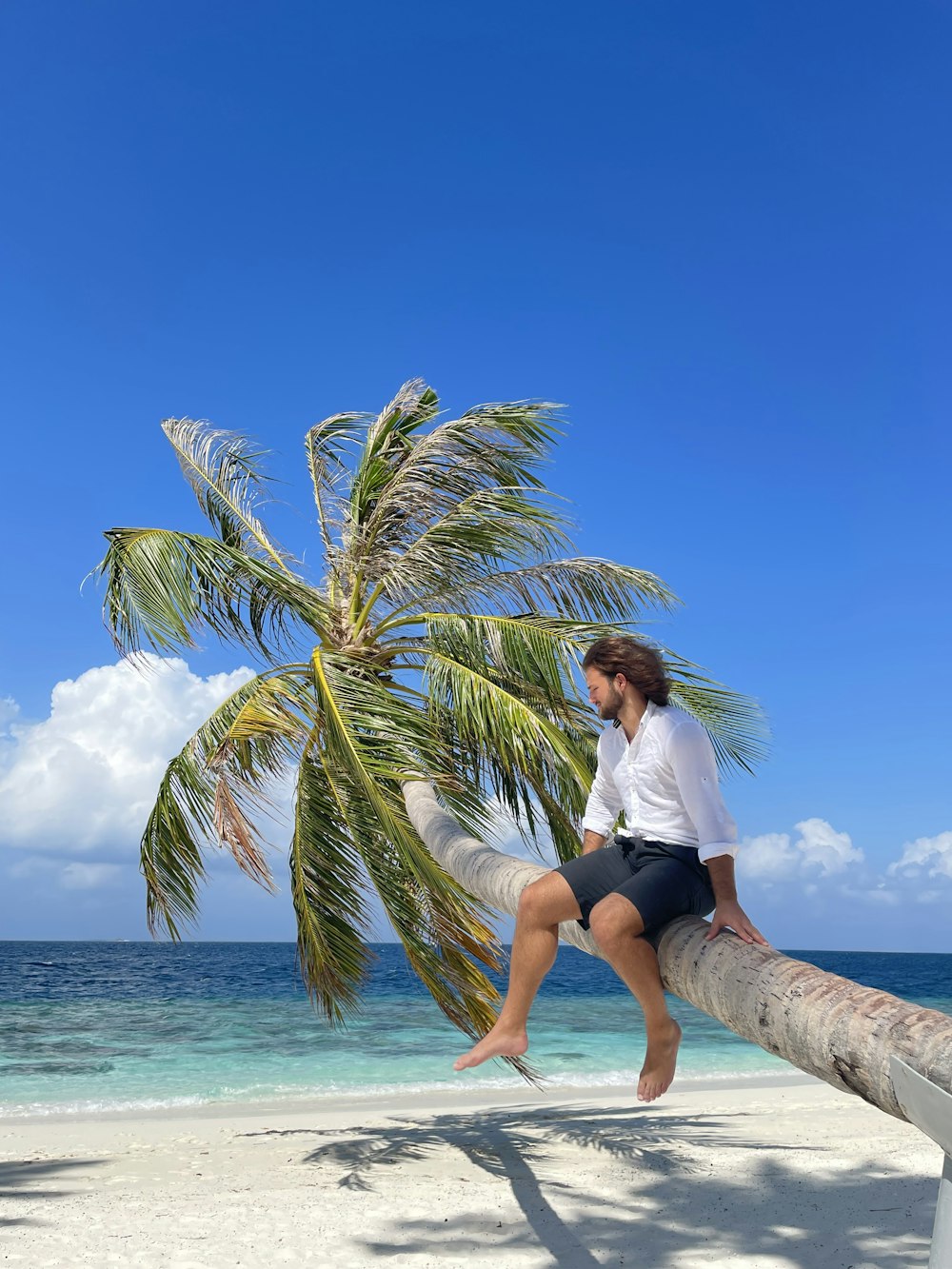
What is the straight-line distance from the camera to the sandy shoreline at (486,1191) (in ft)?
21.1

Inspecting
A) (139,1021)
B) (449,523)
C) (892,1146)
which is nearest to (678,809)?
(449,523)

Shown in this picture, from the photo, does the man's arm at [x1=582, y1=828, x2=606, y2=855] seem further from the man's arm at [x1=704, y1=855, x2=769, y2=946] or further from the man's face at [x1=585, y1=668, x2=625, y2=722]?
the man's arm at [x1=704, y1=855, x2=769, y2=946]

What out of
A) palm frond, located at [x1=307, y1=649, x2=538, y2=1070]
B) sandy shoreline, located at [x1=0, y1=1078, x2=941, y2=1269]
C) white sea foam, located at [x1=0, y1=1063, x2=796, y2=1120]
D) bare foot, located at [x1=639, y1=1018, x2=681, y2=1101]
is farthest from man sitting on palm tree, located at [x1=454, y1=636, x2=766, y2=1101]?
white sea foam, located at [x1=0, y1=1063, x2=796, y2=1120]

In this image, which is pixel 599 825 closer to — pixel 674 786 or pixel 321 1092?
pixel 674 786

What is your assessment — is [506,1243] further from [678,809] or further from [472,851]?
[678,809]

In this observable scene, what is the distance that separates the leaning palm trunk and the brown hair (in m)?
0.74

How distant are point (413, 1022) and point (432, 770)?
716 inches

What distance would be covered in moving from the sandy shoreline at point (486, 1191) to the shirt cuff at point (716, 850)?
14.1ft

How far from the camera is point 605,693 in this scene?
3.52m

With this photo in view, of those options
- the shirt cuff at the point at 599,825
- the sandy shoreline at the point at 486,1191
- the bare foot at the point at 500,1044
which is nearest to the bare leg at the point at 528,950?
the bare foot at the point at 500,1044

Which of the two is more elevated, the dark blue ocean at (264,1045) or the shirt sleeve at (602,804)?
the shirt sleeve at (602,804)

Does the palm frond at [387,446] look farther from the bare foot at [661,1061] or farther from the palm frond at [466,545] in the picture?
the bare foot at [661,1061]

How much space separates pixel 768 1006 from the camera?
8.32 feet

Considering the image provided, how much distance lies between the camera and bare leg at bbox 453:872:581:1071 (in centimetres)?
330
